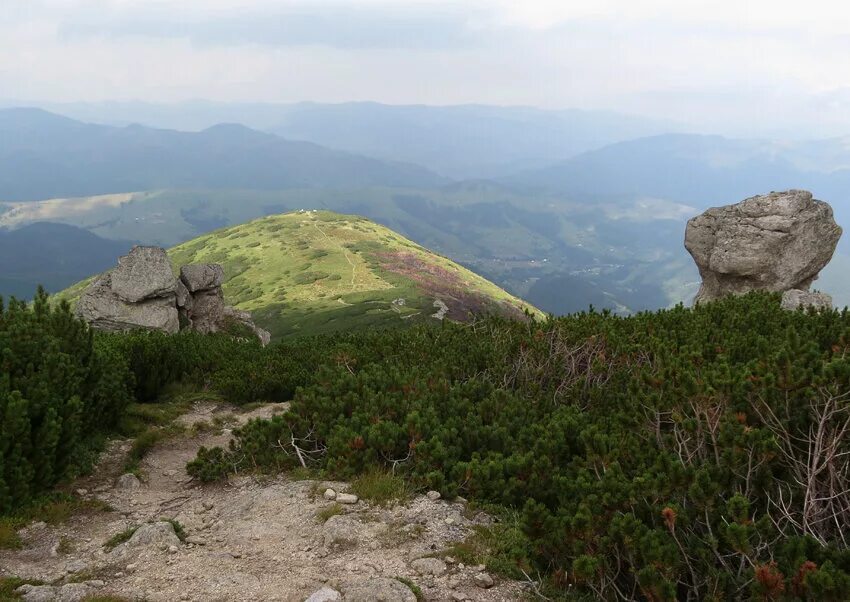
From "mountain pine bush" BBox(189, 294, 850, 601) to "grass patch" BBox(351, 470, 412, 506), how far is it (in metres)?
0.29

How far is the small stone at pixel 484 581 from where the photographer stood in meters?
7.33

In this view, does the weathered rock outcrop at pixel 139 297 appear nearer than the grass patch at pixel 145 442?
No

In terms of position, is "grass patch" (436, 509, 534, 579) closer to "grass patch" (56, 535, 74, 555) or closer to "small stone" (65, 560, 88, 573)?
"small stone" (65, 560, 88, 573)

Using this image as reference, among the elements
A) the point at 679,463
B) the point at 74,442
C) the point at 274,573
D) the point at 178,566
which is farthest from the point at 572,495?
the point at 74,442

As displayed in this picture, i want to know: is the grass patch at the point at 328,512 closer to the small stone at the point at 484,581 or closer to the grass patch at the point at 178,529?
the grass patch at the point at 178,529

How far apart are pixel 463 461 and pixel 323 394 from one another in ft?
12.5

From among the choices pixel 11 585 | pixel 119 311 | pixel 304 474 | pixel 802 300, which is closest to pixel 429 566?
pixel 304 474

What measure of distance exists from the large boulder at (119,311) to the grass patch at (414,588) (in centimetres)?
3216

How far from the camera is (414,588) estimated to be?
23.3 feet

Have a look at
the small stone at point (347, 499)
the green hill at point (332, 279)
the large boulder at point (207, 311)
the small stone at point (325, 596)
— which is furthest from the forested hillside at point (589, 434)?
the green hill at point (332, 279)

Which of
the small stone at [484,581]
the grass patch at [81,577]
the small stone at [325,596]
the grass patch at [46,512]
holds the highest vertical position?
the small stone at [325,596]

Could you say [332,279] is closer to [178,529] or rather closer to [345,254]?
[345,254]

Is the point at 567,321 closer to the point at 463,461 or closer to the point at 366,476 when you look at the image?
the point at 463,461

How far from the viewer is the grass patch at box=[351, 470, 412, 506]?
9531 mm
